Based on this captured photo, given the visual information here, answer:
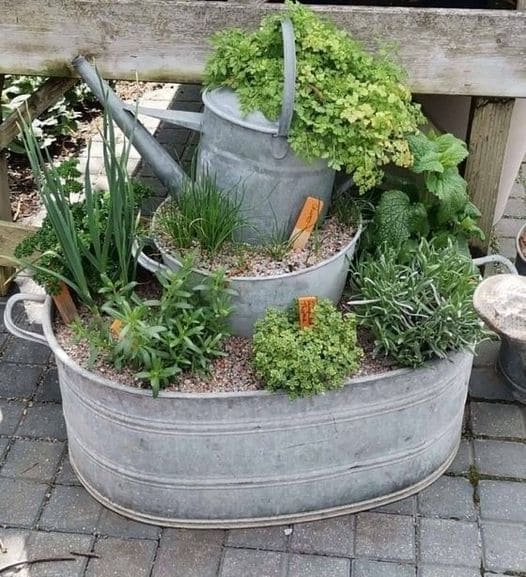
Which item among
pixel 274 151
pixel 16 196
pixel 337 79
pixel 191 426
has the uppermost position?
pixel 337 79

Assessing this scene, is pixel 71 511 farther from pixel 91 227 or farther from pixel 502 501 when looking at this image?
pixel 502 501

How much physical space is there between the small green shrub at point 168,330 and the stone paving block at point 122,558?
510 mm

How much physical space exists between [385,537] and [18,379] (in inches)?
54.6

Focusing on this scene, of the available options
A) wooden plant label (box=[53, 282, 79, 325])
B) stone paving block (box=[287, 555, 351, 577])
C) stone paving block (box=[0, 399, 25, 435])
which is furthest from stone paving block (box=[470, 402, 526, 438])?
stone paving block (box=[0, 399, 25, 435])

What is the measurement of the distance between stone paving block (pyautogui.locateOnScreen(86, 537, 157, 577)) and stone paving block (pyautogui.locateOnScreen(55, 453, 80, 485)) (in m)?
0.25

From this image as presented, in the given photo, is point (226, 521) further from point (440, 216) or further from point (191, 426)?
point (440, 216)

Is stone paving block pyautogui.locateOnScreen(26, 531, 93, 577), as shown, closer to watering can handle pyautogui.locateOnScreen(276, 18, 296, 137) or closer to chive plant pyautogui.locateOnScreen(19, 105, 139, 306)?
chive plant pyautogui.locateOnScreen(19, 105, 139, 306)

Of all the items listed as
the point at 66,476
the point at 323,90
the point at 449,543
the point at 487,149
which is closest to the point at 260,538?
the point at 449,543

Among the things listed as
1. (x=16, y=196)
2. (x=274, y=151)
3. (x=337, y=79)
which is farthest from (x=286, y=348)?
(x=16, y=196)

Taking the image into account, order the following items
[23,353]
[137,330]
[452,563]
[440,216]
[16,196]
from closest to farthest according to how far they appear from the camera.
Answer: [137,330] → [452,563] → [440,216] → [23,353] → [16,196]

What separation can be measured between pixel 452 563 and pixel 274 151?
4.03 feet

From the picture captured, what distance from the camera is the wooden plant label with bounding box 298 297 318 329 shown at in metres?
2.31

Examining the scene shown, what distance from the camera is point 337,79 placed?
7.49 feet

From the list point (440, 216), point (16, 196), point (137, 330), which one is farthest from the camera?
point (16, 196)
